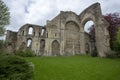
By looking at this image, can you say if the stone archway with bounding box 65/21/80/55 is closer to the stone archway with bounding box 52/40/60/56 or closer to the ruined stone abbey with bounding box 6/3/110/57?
the ruined stone abbey with bounding box 6/3/110/57

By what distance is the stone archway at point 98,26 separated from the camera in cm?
3053

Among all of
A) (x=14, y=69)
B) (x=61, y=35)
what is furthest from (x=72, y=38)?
(x=14, y=69)

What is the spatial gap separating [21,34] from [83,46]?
14713mm

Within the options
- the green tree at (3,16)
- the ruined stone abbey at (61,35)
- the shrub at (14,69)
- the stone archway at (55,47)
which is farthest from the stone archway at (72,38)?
the shrub at (14,69)

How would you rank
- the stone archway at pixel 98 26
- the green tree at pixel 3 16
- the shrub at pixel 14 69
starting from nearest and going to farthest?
1. the shrub at pixel 14 69
2. the green tree at pixel 3 16
3. the stone archway at pixel 98 26

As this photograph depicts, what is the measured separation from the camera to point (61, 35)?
34.4 meters

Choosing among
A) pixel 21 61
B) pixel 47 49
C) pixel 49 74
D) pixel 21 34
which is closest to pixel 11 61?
pixel 21 61

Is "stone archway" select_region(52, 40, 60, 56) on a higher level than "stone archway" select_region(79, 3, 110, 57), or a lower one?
lower

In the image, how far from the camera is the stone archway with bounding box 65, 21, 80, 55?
3453cm

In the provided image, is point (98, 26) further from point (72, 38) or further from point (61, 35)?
point (61, 35)

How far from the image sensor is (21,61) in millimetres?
10797

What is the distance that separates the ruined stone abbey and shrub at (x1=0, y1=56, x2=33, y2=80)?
72.4 feet

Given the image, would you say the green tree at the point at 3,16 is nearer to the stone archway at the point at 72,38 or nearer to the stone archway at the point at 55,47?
the stone archway at the point at 55,47

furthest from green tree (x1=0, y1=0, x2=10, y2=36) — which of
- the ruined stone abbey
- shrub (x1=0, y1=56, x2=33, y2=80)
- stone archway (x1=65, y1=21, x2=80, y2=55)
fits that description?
stone archway (x1=65, y1=21, x2=80, y2=55)
